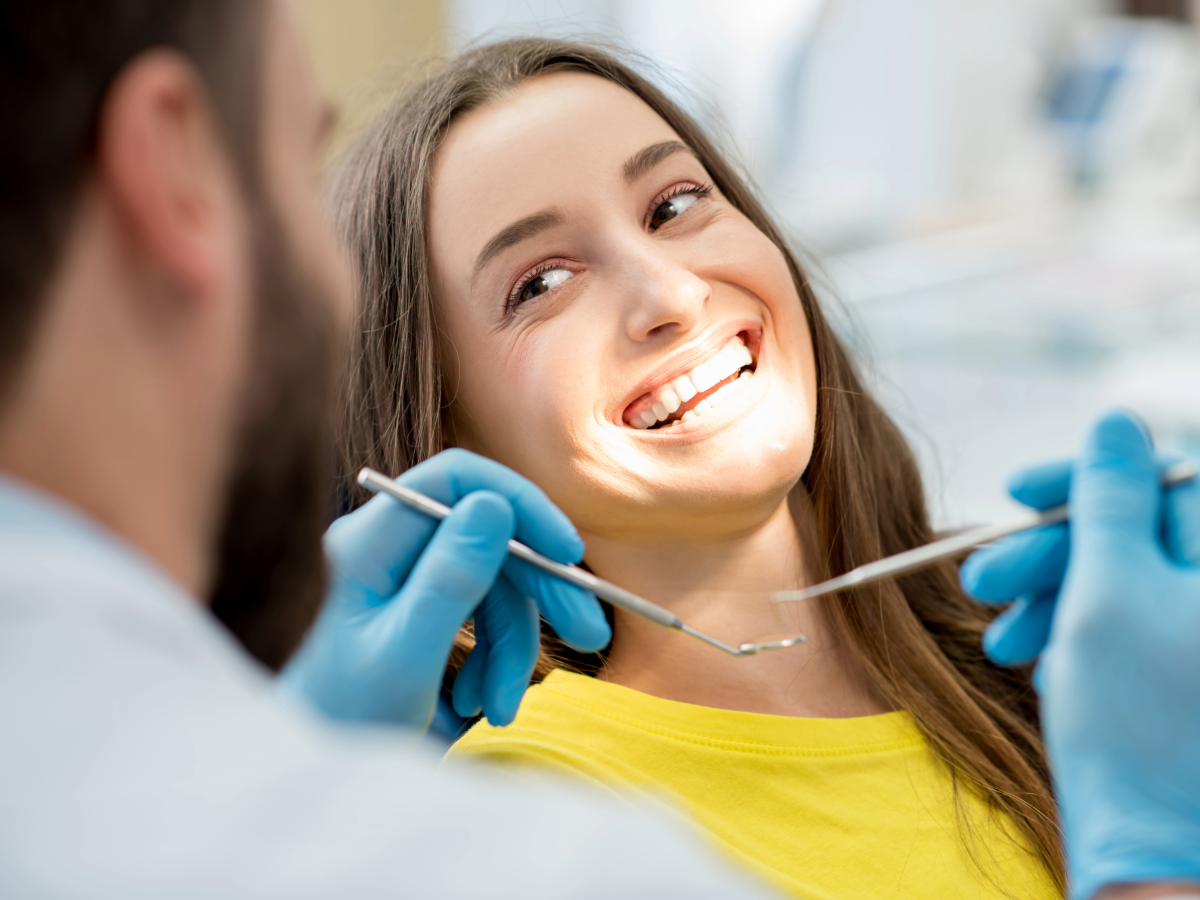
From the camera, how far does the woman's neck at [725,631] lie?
126 cm

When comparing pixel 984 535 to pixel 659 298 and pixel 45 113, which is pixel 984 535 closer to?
pixel 659 298

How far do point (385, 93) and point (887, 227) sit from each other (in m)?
2.71

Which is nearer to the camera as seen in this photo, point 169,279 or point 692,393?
point 169,279

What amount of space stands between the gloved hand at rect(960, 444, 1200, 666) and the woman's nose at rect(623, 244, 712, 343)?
0.38 metres

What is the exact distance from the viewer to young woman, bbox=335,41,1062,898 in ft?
3.77

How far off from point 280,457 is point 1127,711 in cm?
61

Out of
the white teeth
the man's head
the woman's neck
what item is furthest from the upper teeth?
the man's head

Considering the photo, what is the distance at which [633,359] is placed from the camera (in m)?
1.20

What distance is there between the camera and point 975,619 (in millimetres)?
1453

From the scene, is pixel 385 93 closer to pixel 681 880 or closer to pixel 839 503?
pixel 839 503

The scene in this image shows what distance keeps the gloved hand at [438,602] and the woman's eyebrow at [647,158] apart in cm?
38

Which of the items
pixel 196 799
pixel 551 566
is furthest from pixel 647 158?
pixel 196 799

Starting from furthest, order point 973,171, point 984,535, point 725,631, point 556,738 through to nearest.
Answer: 1. point 973,171
2. point 725,631
3. point 556,738
4. point 984,535

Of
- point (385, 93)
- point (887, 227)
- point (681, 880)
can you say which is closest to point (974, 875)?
point (681, 880)
